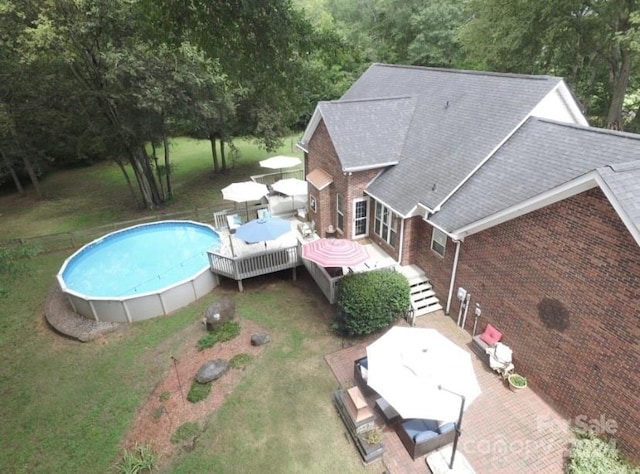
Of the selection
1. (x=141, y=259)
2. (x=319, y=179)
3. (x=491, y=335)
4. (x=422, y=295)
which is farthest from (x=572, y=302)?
(x=141, y=259)

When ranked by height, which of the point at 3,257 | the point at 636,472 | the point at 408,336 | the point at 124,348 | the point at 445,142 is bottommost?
the point at 124,348

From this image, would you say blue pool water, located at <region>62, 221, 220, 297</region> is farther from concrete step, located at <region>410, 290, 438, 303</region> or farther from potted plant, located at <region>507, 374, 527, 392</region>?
potted plant, located at <region>507, 374, 527, 392</region>

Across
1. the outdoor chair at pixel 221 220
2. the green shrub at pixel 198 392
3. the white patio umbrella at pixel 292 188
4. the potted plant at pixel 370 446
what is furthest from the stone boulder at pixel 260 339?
the white patio umbrella at pixel 292 188

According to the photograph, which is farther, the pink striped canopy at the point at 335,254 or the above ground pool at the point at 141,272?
the above ground pool at the point at 141,272

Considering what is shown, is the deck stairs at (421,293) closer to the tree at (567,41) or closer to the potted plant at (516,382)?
the potted plant at (516,382)

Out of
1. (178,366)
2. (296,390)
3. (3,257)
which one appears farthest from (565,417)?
(3,257)

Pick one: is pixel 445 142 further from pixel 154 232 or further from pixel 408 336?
pixel 154 232
